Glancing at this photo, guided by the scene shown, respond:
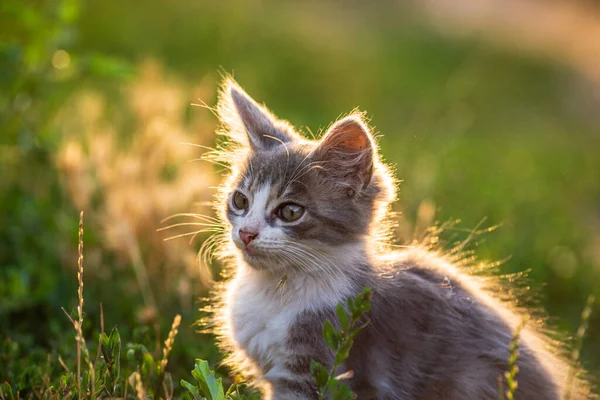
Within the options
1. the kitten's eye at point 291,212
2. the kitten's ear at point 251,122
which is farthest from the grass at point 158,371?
the kitten's ear at point 251,122

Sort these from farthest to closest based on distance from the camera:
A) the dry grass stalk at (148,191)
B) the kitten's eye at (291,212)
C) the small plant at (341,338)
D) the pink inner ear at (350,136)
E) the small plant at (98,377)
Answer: the dry grass stalk at (148,191) < the kitten's eye at (291,212) < the pink inner ear at (350,136) < the small plant at (98,377) < the small plant at (341,338)

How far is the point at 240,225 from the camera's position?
315 cm

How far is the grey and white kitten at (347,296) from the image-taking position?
2986mm

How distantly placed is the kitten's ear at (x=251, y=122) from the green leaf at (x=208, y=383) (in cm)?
116

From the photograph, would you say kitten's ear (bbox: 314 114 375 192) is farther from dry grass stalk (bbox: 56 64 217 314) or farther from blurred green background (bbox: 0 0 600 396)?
dry grass stalk (bbox: 56 64 217 314)

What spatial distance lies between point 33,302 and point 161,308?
2.54ft

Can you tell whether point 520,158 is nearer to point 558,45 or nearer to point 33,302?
point 33,302

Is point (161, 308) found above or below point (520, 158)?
below

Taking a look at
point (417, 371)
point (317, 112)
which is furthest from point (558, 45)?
point (417, 371)

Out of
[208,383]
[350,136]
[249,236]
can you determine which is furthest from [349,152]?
[208,383]

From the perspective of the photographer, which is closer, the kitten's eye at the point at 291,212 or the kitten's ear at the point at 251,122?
the kitten's eye at the point at 291,212

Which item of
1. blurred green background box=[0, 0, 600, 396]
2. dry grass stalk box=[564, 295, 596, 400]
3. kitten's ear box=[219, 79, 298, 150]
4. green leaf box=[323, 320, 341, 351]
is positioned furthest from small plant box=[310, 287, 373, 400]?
blurred green background box=[0, 0, 600, 396]

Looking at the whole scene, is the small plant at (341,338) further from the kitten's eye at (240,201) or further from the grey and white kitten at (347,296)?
the kitten's eye at (240,201)

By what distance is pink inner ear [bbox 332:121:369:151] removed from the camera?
2984mm
